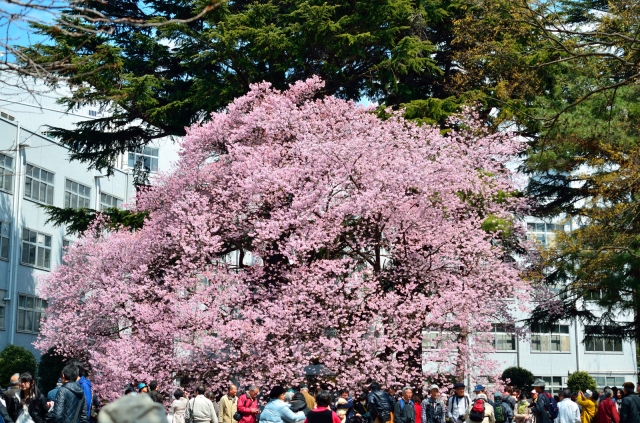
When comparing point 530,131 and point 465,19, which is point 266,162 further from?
point 530,131

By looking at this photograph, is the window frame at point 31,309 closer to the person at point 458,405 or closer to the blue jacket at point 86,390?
the person at point 458,405

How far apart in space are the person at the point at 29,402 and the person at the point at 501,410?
10157 millimetres

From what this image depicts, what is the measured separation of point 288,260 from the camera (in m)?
24.9

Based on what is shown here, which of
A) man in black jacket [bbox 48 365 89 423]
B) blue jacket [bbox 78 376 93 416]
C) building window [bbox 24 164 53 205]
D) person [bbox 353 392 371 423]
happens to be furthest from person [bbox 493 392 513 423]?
building window [bbox 24 164 53 205]

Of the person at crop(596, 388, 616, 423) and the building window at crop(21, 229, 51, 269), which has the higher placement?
the building window at crop(21, 229, 51, 269)

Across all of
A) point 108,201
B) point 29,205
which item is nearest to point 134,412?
point 29,205

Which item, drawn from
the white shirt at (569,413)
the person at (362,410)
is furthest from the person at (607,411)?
the person at (362,410)

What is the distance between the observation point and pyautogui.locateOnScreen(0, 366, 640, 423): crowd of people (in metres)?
10.4

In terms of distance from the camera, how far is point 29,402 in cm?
1157

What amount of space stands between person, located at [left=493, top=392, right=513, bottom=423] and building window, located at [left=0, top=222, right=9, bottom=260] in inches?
947

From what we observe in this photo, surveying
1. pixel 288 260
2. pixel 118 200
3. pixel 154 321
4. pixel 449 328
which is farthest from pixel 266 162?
pixel 118 200

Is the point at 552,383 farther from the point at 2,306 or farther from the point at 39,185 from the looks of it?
the point at 2,306

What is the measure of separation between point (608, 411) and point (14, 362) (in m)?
23.0

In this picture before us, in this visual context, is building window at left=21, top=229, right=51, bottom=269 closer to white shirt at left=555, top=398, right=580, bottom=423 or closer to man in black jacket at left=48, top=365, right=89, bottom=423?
white shirt at left=555, top=398, right=580, bottom=423
